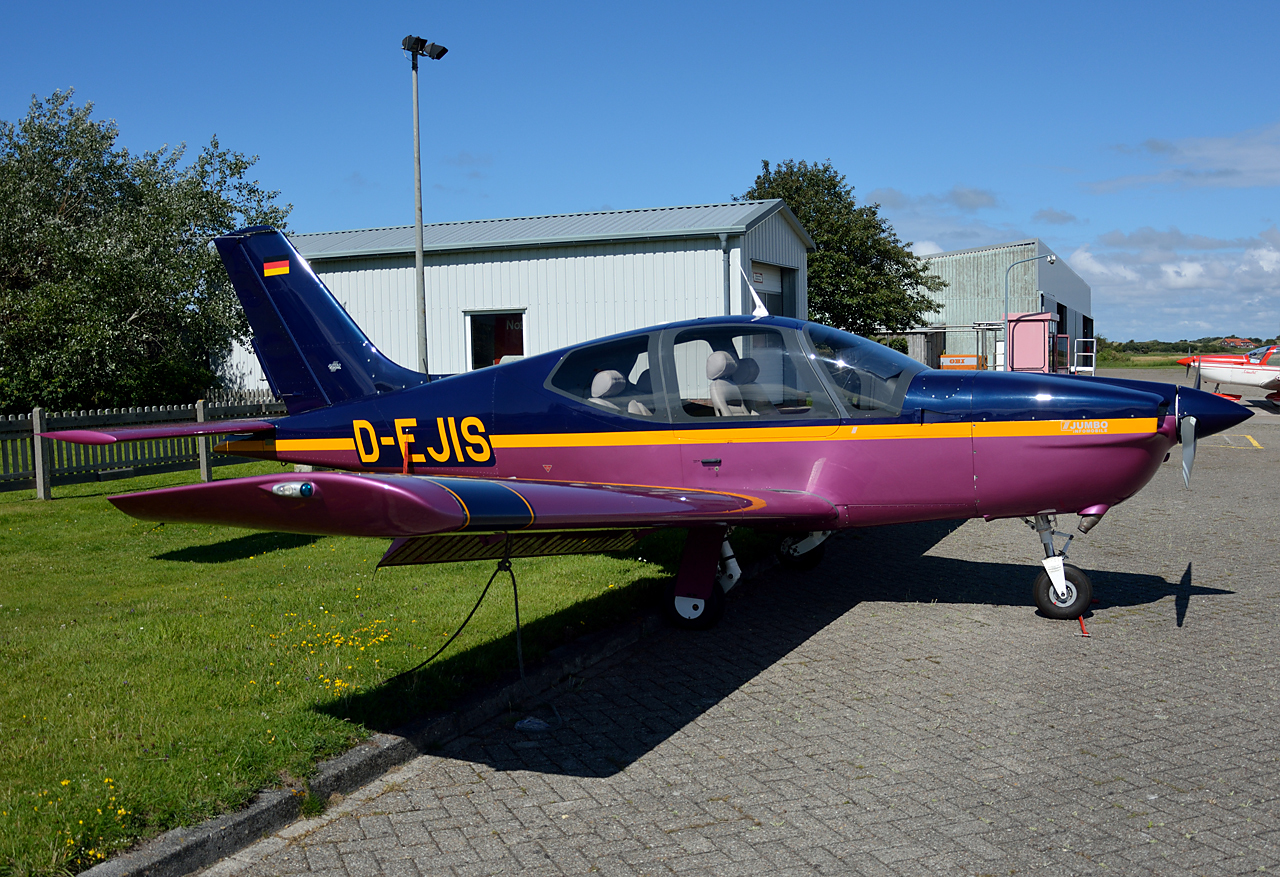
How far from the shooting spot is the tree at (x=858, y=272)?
118 feet

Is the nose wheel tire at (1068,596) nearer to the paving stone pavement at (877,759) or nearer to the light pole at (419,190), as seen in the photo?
the paving stone pavement at (877,759)

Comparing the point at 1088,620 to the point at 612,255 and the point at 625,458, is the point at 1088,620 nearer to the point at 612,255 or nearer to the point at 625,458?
the point at 625,458


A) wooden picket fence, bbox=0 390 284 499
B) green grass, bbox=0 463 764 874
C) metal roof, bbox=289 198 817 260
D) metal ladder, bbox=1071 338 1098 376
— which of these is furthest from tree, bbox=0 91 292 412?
metal ladder, bbox=1071 338 1098 376

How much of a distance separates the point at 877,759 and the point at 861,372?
270cm

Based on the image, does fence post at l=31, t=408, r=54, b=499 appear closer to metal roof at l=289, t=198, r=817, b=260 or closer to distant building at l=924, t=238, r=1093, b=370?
metal roof at l=289, t=198, r=817, b=260

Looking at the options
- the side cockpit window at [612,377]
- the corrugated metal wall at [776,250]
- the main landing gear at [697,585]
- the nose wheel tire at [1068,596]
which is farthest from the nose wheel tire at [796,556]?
the corrugated metal wall at [776,250]

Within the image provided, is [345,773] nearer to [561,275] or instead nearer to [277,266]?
[277,266]

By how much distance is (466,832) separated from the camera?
11.0ft

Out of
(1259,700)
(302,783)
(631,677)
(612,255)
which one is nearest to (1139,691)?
(1259,700)

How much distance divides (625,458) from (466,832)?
3.11 meters

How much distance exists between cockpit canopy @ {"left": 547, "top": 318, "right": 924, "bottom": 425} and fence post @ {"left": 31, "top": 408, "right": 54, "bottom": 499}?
9416 mm

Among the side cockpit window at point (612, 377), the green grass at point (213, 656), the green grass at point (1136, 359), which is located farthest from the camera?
the green grass at point (1136, 359)

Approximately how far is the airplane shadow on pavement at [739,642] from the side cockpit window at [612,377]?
159 centimetres

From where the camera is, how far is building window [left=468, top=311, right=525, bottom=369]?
18.1 m
